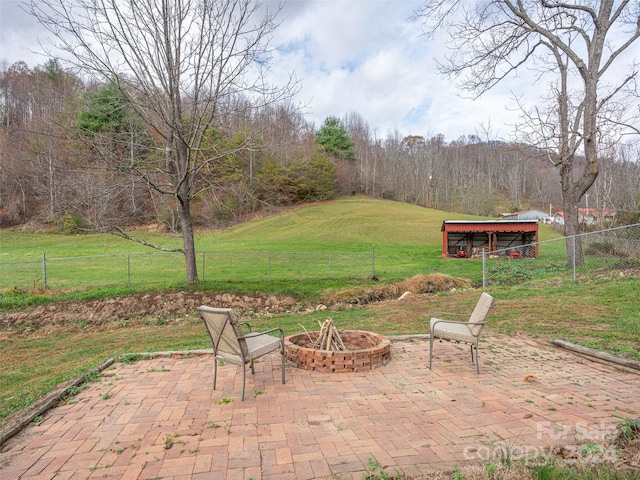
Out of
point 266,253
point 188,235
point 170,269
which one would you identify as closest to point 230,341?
point 188,235

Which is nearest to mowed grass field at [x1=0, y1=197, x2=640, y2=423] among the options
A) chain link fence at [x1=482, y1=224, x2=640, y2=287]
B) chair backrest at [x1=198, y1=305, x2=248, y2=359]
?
chain link fence at [x1=482, y1=224, x2=640, y2=287]

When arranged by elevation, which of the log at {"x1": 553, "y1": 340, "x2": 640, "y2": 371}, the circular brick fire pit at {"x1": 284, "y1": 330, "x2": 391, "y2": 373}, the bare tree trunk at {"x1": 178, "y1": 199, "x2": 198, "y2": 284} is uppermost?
the bare tree trunk at {"x1": 178, "y1": 199, "x2": 198, "y2": 284}

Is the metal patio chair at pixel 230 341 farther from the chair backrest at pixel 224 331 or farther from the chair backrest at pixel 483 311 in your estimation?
the chair backrest at pixel 483 311

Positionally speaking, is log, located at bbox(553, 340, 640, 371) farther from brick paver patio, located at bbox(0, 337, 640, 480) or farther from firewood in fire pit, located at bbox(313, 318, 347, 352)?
firewood in fire pit, located at bbox(313, 318, 347, 352)

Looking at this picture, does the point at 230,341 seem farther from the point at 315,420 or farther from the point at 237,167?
the point at 237,167

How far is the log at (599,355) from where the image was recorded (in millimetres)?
4601

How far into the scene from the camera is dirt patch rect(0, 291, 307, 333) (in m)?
10.0

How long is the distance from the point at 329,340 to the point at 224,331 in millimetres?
1412

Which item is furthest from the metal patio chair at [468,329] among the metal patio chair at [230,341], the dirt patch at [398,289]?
the dirt patch at [398,289]

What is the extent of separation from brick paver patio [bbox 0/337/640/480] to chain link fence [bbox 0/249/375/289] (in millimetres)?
9651

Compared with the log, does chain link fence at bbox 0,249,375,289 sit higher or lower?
higher

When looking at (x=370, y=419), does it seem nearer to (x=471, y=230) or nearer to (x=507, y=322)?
(x=507, y=322)

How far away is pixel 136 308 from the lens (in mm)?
10633

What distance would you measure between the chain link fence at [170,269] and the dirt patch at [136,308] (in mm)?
→ 2089
